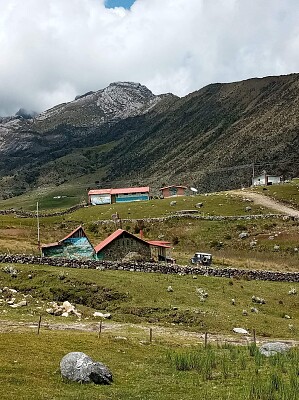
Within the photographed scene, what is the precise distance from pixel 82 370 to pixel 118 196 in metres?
127

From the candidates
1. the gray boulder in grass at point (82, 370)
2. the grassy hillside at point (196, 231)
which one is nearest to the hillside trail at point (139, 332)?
the gray boulder in grass at point (82, 370)

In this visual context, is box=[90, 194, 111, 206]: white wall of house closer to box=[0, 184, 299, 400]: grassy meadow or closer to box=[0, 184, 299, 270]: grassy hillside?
box=[0, 184, 299, 270]: grassy hillside

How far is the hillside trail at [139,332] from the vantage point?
105ft

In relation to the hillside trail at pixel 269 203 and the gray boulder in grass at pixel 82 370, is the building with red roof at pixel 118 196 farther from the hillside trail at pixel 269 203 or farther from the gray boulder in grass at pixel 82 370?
the gray boulder in grass at pixel 82 370

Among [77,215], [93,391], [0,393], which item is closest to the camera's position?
[0,393]

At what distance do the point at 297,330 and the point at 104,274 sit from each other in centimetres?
2002

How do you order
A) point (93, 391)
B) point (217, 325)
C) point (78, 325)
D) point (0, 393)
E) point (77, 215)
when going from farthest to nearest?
1. point (77, 215)
2. point (217, 325)
3. point (78, 325)
4. point (93, 391)
5. point (0, 393)

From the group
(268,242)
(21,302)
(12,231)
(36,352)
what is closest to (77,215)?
(12,231)

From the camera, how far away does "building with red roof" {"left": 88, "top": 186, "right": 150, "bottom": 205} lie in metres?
146

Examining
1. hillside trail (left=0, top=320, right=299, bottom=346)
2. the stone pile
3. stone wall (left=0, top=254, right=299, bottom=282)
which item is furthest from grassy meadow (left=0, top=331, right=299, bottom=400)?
stone wall (left=0, top=254, right=299, bottom=282)

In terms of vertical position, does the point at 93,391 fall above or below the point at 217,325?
above

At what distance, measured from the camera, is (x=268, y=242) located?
82.5 meters

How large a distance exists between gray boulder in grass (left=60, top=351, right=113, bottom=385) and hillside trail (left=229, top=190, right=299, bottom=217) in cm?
8117

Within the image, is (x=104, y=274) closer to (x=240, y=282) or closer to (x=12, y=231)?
(x=240, y=282)
